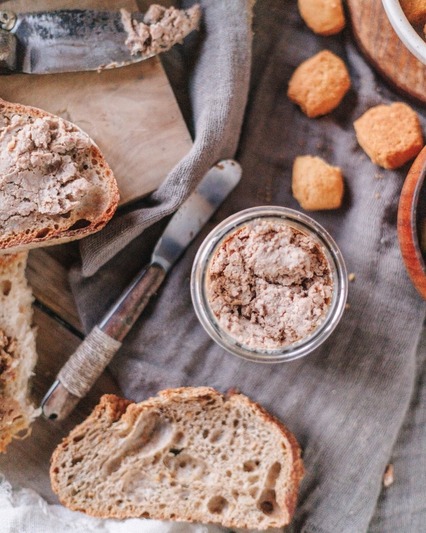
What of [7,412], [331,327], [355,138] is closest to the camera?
[331,327]

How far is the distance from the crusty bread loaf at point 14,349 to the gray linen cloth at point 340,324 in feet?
0.61

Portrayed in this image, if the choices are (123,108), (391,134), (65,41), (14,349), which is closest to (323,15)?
(391,134)

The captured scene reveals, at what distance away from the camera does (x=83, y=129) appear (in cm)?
207

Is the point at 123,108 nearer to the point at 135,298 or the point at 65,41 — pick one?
the point at 65,41

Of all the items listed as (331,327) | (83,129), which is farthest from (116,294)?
(331,327)

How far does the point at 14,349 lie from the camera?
6.80 feet

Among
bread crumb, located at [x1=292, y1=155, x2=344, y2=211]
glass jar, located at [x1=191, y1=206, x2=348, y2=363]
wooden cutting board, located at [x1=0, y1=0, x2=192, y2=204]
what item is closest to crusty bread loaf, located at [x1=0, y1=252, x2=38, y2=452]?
wooden cutting board, located at [x1=0, y1=0, x2=192, y2=204]

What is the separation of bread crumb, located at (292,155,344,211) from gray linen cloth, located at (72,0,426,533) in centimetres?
6

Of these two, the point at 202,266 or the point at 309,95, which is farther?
the point at 309,95

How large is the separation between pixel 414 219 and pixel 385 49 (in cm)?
57

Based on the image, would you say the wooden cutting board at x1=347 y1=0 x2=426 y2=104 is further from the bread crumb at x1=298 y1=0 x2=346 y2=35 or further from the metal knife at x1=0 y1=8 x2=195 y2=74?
the metal knife at x1=0 y1=8 x2=195 y2=74

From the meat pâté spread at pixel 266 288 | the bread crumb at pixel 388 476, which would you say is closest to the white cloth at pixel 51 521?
the bread crumb at pixel 388 476

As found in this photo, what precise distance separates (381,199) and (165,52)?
87cm

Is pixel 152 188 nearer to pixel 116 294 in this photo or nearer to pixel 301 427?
pixel 116 294
